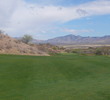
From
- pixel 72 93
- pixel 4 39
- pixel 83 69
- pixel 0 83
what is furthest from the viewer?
pixel 4 39

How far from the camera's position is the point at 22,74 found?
2408 cm

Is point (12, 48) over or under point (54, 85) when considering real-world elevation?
over

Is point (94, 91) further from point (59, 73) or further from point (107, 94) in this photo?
point (59, 73)

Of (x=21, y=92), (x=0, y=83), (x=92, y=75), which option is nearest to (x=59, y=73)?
(x=92, y=75)

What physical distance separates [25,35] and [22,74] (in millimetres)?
103996

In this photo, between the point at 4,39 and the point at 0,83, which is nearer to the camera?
the point at 0,83

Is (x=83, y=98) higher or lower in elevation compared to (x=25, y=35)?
lower

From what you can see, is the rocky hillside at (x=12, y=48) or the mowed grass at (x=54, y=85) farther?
the rocky hillside at (x=12, y=48)

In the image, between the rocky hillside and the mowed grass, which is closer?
the mowed grass

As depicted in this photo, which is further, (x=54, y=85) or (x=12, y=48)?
(x=12, y=48)

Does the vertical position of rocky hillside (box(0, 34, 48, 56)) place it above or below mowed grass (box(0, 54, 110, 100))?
above

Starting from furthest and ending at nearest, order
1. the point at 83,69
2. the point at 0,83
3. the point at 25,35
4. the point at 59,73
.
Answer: the point at 25,35, the point at 83,69, the point at 59,73, the point at 0,83

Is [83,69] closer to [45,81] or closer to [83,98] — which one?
[45,81]

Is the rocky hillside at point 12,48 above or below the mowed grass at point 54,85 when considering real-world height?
above
